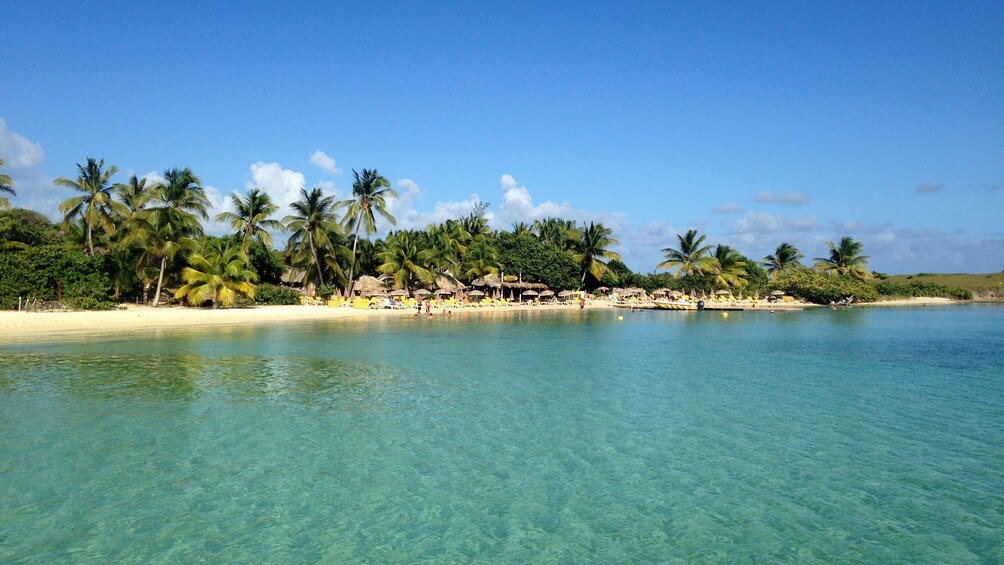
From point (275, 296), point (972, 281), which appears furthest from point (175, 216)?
point (972, 281)

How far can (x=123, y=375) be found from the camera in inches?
530

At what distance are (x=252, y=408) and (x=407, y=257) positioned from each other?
109 feet

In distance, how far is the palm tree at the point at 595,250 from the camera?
53.0 meters

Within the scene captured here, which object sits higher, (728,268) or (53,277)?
(728,268)

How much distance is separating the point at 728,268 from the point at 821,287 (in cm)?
927

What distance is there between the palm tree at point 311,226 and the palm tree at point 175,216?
20.7ft

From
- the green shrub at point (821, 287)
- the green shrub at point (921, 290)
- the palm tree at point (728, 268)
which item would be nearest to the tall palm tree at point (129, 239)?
the palm tree at point (728, 268)

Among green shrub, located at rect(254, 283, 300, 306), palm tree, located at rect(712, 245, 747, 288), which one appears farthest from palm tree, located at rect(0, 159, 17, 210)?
palm tree, located at rect(712, 245, 747, 288)

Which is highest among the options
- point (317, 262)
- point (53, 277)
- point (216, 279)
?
point (317, 262)

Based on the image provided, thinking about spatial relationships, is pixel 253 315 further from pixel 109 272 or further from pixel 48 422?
pixel 48 422

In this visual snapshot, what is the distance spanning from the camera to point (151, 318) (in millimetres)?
28078

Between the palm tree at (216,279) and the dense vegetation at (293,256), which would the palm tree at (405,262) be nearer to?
the dense vegetation at (293,256)

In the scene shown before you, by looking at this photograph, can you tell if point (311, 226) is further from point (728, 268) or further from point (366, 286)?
point (728, 268)

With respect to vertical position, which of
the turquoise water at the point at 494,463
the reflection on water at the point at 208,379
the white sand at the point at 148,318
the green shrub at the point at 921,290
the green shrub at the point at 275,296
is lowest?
the turquoise water at the point at 494,463
